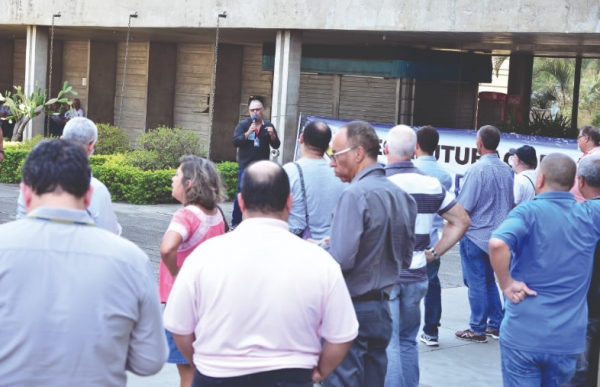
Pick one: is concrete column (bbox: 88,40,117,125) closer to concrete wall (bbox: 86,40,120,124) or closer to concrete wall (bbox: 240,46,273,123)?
concrete wall (bbox: 86,40,120,124)

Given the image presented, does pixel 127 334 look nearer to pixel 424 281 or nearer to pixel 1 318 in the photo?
pixel 1 318

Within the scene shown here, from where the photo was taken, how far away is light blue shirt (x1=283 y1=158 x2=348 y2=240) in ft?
20.9

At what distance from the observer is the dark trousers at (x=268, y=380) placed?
359 cm

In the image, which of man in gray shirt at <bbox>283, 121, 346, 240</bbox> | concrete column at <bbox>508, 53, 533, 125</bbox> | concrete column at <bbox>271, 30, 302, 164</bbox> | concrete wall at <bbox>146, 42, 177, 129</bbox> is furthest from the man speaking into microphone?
concrete wall at <bbox>146, 42, 177, 129</bbox>

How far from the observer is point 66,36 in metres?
26.6

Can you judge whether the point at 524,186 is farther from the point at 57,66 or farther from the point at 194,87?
the point at 57,66

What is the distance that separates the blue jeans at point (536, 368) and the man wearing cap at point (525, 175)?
11.4 ft

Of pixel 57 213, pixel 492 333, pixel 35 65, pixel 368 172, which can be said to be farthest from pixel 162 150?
pixel 57 213

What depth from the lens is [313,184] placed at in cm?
638

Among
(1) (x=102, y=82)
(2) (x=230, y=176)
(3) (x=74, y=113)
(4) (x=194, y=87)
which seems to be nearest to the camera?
(2) (x=230, y=176)

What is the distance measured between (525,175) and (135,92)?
20597 mm

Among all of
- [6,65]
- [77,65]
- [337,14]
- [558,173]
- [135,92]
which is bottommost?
[558,173]

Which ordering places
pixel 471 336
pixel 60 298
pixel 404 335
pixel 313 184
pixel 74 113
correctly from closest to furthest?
pixel 60 298, pixel 404 335, pixel 313 184, pixel 471 336, pixel 74 113

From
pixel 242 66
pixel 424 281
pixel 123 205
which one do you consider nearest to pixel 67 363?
pixel 424 281
